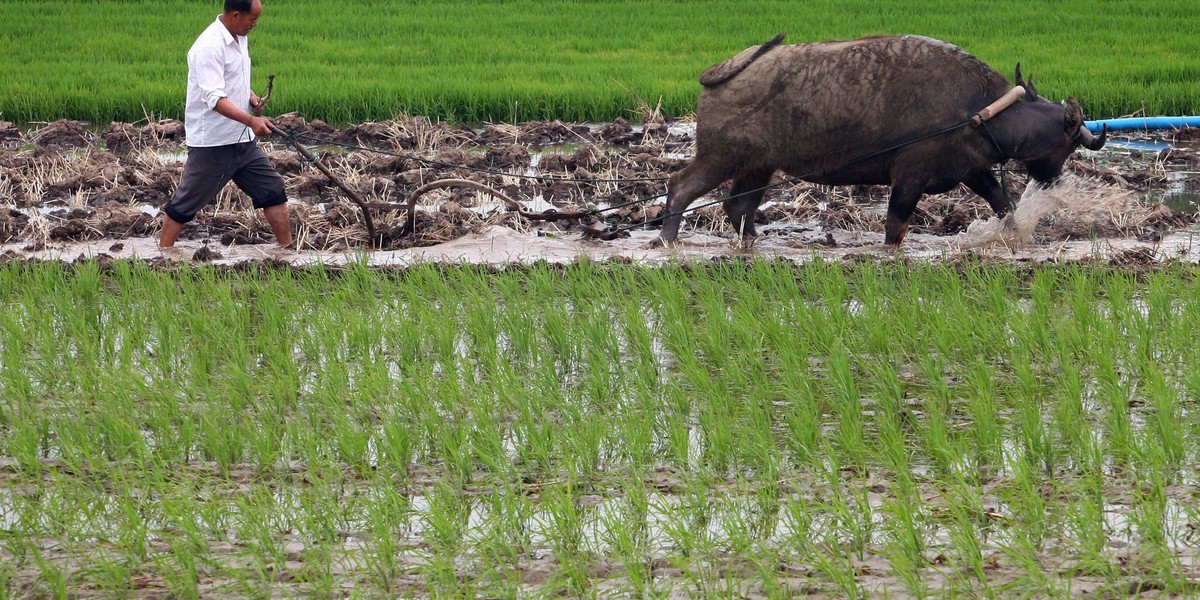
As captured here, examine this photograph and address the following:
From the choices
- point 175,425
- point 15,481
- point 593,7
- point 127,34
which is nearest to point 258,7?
point 175,425

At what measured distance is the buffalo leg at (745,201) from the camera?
623cm

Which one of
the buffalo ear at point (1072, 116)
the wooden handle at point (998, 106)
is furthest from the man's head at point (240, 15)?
the buffalo ear at point (1072, 116)

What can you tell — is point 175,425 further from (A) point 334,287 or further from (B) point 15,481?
(A) point 334,287

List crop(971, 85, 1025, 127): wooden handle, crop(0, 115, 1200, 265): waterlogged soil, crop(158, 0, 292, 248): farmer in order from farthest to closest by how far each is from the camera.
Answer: crop(0, 115, 1200, 265): waterlogged soil
crop(971, 85, 1025, 127): wooden handle
crop(158, 0, 292, 248): farmer

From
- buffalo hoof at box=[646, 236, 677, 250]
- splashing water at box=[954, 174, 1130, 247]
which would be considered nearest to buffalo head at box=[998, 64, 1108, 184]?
splashing water at box=[954, 174, 1130, 247]

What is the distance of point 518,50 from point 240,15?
22.5 ft

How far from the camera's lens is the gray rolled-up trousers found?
5.83 m

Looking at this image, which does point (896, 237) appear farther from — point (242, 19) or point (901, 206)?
point (242, 19)

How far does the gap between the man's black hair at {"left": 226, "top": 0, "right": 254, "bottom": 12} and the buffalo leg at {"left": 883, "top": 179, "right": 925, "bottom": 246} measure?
295 cm

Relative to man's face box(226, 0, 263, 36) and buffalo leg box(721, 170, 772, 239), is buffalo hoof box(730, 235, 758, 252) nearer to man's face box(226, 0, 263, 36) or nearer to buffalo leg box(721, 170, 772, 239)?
buffalo leg box(721, 170, 772, 239)

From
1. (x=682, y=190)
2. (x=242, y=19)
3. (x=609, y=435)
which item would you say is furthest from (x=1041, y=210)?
(x=242, y=19)

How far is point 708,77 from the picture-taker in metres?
6.04

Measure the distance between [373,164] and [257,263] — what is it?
92.7 inches

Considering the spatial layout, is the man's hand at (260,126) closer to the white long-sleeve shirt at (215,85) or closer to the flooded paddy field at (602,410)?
the white long-sleeve shirt at (215,85)
